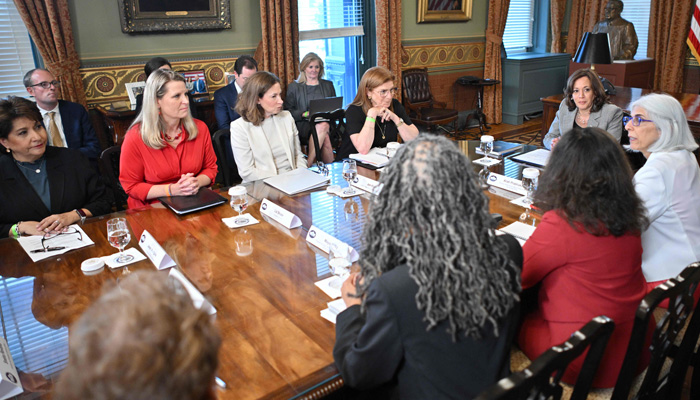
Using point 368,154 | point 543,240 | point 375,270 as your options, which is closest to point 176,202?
point 368,154

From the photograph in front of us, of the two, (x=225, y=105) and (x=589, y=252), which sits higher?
(x=225, y=105)

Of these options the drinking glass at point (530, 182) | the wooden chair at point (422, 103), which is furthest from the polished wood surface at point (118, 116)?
the drinking glass at point (530, 182)

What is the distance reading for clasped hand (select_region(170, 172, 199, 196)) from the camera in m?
2.46

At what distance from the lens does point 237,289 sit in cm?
163

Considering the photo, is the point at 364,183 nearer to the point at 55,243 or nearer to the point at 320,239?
the point at 320,239

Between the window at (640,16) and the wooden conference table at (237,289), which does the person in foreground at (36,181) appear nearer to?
the wooden conference table at (237,289)

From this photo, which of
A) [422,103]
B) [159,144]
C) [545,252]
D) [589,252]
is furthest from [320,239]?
Answer: [422,103]

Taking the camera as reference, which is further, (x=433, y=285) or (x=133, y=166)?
(x=133, y=166)

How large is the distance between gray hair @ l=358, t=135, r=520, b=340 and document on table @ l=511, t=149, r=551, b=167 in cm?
188

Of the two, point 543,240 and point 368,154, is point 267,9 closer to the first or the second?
point 368,154

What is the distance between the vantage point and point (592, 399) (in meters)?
1.43

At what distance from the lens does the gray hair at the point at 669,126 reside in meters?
2.02

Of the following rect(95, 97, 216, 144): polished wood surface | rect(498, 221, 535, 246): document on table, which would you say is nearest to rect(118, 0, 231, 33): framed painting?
→ rect(95, 97, 216, 144): polished wood surface

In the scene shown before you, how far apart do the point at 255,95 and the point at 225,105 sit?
1.65 metres
